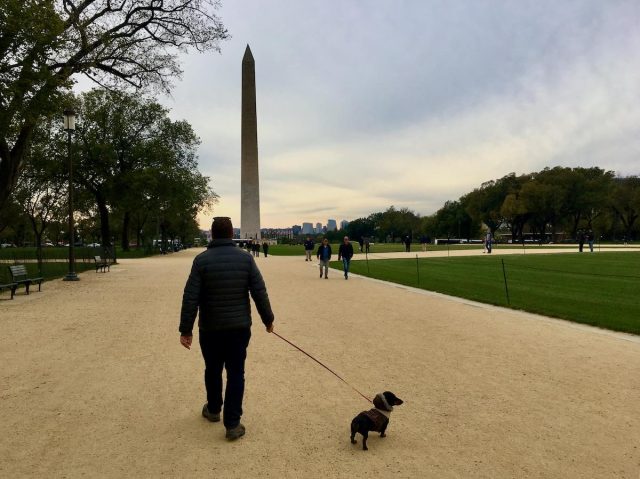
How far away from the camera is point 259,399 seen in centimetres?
550

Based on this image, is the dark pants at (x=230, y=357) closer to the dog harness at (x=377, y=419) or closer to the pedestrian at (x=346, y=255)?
the dog harness at (x=377, y=419)

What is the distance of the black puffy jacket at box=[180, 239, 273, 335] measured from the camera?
444 centimetres

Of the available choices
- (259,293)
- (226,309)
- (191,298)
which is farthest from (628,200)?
(191,298)

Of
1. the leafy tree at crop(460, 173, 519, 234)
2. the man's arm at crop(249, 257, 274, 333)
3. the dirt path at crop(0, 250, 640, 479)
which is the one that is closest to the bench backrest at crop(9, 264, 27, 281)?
the dirt path at crop(0, 250, 640, 479)

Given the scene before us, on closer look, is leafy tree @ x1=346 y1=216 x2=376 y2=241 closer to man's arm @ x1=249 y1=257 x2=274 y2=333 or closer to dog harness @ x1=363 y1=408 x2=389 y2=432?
man's arm @ x1=249 y1=257 x2=274 y2=333

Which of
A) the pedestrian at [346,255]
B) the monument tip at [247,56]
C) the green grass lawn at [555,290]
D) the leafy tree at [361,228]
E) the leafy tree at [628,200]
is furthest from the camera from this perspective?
the leafy tree at [361,228]

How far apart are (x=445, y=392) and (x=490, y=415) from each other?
802 mm

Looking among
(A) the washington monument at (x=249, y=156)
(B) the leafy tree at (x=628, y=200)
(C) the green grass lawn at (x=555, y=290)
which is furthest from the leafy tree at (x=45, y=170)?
(B) the leafy tree at (x=628, y=200)

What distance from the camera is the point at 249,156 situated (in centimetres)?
5241

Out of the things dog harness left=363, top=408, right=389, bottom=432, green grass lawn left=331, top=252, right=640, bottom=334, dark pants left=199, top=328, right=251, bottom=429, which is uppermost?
dark pants left=199, top=328, right=251, bottom=429

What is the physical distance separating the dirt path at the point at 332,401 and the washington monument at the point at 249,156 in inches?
1684

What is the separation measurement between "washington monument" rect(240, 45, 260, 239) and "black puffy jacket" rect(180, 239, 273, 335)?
48.3 metres

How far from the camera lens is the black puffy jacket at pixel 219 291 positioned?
4441 mm

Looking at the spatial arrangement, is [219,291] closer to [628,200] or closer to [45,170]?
[45,170]
